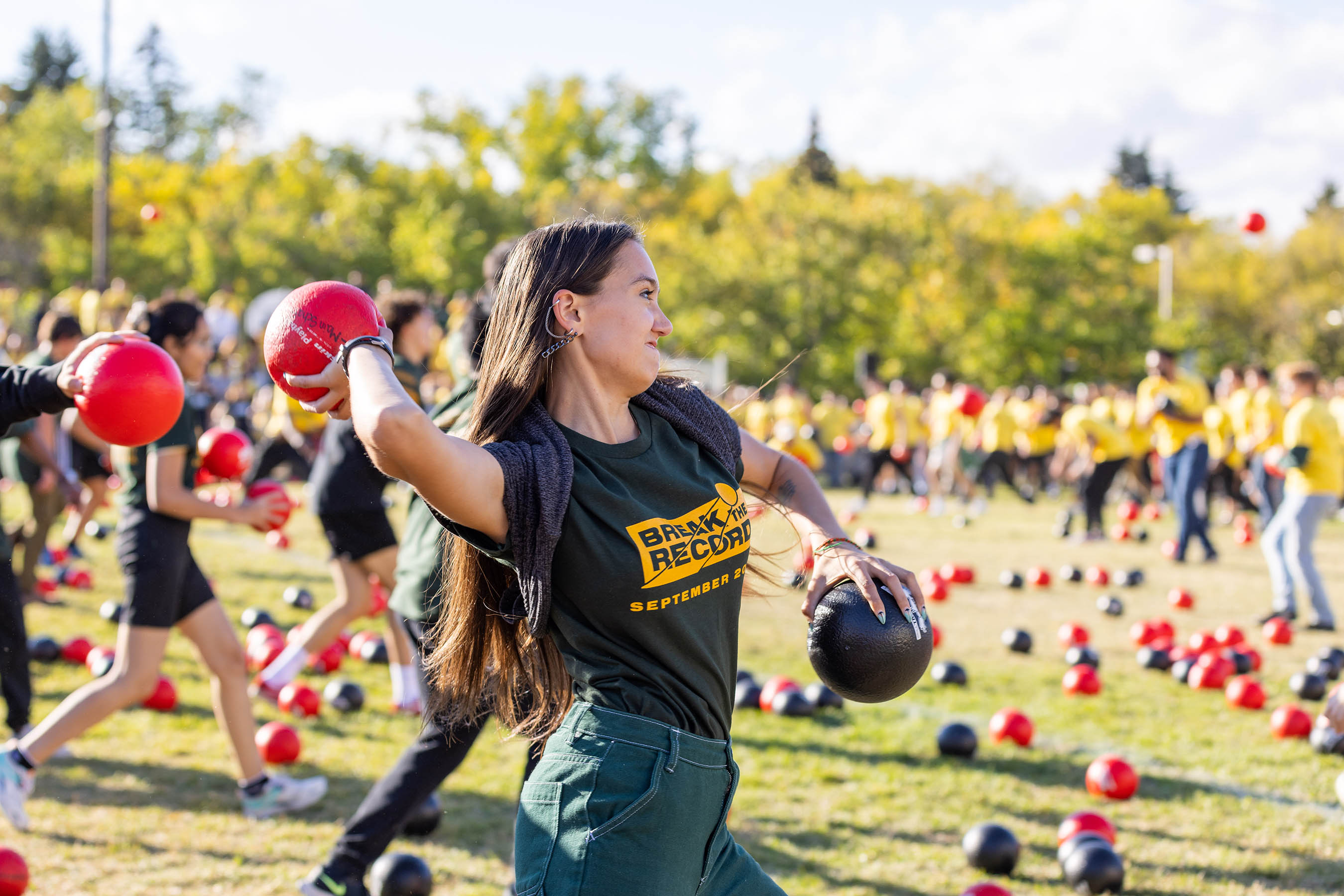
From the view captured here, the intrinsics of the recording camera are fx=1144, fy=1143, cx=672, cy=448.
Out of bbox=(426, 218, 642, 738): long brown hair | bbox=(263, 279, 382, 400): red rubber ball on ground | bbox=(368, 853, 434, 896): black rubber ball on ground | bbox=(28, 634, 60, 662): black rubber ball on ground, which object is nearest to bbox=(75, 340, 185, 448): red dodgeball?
bbox=(263, 279, 382, 400): red rubber ball on ground

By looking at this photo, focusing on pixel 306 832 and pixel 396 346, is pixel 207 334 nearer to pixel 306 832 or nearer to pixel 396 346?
pixel 396 346

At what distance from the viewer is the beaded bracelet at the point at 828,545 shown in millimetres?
3059

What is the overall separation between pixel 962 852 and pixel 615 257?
12.0ft

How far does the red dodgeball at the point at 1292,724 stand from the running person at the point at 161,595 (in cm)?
594

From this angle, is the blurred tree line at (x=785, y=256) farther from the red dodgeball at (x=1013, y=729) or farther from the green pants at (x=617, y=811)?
the green pants at (x=617, y=811)

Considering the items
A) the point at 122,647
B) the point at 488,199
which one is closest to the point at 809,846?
the point at 122,647

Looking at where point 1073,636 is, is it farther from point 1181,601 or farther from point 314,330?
point 314,330

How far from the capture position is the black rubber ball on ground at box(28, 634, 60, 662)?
827 centimetres

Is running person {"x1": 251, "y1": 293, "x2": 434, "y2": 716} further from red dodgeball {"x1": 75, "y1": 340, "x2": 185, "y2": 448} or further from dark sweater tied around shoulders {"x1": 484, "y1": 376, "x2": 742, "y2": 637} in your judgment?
dark sweater tied around shoulders {"x1": 484, "y1": 376, "x2": 742, "y2": 637}

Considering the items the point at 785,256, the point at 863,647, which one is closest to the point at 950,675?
the point at 863,647

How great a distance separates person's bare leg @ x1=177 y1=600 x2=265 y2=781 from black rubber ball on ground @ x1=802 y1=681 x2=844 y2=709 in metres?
3.55

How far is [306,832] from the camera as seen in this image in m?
5.34

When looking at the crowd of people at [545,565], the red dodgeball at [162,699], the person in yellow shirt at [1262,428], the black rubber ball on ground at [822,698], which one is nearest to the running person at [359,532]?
the crowd of people at [545,565]

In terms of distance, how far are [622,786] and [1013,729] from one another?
190 inches
